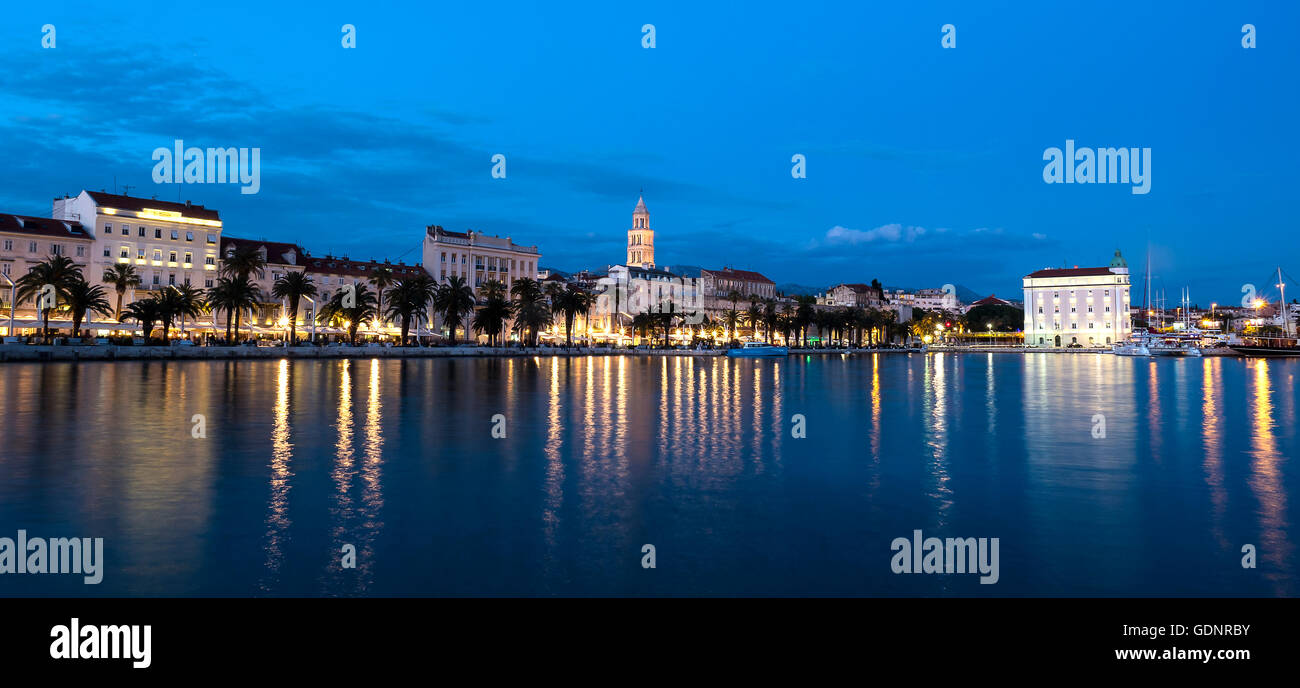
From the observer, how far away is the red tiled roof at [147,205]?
→ 248 feet

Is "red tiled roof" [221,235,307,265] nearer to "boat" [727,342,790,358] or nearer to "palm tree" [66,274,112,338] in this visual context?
"palm tree" [66,274,112,338]

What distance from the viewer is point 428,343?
302ft

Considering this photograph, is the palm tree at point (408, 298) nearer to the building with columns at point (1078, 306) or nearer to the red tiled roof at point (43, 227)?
the red tiled roof at point (43, 227)

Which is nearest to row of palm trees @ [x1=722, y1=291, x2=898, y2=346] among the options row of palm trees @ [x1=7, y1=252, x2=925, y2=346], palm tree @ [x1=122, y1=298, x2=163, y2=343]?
row of palm trees @ [x1=7, y1=252, x2=925, y2=346]

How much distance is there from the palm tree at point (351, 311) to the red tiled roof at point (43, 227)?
851 inches

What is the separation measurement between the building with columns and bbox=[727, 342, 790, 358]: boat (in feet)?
264

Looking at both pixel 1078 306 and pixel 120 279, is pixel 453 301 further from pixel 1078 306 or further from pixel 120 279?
pixel 1078 306

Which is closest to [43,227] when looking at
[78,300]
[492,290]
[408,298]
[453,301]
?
[78,300]

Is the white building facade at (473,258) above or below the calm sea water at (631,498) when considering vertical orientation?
above

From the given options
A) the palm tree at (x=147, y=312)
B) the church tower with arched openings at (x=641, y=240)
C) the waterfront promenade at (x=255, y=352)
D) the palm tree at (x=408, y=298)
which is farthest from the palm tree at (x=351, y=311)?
the church tower with arched openings at (x=641, y=240)
